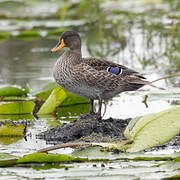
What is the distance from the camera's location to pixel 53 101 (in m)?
6.81

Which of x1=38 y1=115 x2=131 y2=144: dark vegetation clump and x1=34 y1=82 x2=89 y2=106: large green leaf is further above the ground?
x1=34 y1=82 x2=89 y2=106: large green leaf

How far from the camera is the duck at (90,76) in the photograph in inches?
247

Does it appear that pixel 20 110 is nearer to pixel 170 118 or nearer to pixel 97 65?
pixel 97 65

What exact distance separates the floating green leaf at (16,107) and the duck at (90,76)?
720mm

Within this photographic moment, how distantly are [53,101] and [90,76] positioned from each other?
2.42ft

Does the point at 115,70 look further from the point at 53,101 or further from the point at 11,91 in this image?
the point at 11,91

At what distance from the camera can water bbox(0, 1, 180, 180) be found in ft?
13.5

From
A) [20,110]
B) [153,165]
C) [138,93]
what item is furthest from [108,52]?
[153,165]

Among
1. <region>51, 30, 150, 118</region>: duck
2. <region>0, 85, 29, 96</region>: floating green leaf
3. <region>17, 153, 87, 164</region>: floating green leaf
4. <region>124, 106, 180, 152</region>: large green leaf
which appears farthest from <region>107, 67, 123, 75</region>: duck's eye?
<region>17, 153, 87, 164</region>: floating green leaf

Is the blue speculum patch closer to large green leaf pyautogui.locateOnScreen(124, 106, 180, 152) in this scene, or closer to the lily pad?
the lily pad

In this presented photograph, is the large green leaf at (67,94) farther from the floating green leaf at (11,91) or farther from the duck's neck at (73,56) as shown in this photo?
the duck's neck at (73,56)

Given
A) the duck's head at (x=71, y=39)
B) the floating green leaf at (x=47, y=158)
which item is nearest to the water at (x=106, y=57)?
the floating green leaf at (x=47, y=158)

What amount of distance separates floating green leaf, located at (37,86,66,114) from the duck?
0.28 metres

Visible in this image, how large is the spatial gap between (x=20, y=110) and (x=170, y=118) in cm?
277
